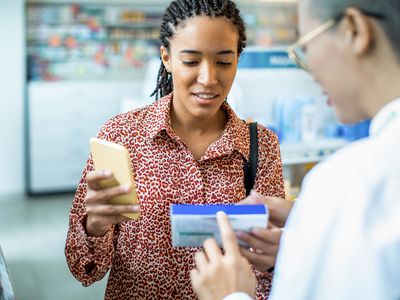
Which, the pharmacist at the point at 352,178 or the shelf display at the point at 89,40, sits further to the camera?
the shelf display at the point at 89,40

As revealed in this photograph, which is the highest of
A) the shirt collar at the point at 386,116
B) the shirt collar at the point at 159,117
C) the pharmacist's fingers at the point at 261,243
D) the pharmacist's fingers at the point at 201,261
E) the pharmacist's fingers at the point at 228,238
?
the shirt collar at the point at 386,116

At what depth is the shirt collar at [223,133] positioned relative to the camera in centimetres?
165

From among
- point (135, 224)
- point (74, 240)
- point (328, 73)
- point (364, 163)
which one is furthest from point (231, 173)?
point (364, 163)

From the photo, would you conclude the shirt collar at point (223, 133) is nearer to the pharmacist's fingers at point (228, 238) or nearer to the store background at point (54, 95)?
the pharmacist's fingers at point (228, 238)

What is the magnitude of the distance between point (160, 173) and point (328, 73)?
755mm

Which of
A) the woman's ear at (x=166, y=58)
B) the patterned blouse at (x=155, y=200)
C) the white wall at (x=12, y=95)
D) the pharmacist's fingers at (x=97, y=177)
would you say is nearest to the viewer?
the pharmacist's fingers at (x=97, y=177)

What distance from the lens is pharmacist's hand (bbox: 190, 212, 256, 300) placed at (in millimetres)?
1077

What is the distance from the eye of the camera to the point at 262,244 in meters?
1.31

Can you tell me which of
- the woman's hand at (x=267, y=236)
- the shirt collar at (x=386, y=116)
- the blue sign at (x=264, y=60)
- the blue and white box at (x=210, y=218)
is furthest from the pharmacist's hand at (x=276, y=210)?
the blue sign at (x=264, y=60)

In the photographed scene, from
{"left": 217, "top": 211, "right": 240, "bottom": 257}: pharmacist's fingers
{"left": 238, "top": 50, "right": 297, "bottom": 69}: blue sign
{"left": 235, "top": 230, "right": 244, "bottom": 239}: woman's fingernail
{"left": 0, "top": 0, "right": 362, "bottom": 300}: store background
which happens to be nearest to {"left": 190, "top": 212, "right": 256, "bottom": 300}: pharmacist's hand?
{"left": 217, "top": 211, "right": 240, "bottom": 257}: pharmacist's fingers

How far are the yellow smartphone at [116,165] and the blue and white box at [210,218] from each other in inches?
5.8

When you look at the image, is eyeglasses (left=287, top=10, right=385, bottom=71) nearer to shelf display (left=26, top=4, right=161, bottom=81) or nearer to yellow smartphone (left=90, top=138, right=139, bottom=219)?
yellow smartphone (left=90, top=138, right=139, bottom=219)

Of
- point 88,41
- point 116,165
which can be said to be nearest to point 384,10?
point 116,165

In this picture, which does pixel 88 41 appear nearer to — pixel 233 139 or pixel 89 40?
pixel 89 40
